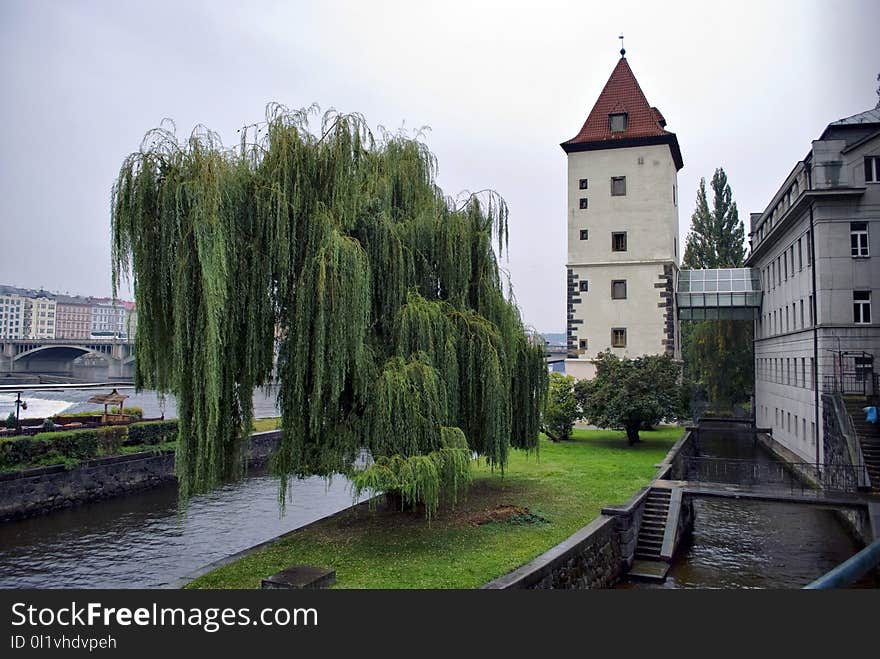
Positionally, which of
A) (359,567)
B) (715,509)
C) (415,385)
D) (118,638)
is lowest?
(715,509)

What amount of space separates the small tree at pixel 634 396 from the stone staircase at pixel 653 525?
391 inches

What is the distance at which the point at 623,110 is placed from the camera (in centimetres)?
3803

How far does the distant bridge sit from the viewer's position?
62625mm

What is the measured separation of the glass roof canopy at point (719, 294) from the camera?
129 ft

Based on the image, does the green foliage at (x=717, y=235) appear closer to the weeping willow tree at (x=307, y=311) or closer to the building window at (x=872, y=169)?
the building window at (x=872, y=169)

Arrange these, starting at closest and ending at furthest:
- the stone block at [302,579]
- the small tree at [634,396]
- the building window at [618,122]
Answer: the stone block at [302,579]
the small tree at [634,396]
the building window at [618,122]

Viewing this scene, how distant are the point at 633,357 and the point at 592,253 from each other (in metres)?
6.30

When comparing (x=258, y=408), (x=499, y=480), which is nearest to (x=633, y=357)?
(x=499, y=480)

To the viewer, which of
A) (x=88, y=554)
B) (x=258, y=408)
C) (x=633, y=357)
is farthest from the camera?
(x=258, y=408)

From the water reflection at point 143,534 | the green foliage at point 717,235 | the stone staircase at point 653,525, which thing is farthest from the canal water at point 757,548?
the green foliage at point 717,235

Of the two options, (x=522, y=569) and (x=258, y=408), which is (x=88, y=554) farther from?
(x=258, y=408)

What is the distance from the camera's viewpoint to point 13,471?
21.0 m

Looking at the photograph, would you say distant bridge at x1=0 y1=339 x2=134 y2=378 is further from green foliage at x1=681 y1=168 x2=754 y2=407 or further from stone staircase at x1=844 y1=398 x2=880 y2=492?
stone staircase at x1=844 y1=398 x2=880 y2=492

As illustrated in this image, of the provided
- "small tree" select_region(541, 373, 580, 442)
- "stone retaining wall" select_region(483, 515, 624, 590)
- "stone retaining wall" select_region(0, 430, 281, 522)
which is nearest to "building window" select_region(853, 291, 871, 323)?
"small tree" select_region(541, 373, 580, 442)
